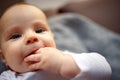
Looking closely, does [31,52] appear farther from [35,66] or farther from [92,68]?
[92,68]

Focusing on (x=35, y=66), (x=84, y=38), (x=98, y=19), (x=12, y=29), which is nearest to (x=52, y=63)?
(x=35, y=66)

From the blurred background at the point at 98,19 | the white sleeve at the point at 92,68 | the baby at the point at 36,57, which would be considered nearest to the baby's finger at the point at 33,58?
the baby at the point at 36,57

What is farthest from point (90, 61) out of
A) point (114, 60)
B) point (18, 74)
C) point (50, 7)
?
point (50, 7)

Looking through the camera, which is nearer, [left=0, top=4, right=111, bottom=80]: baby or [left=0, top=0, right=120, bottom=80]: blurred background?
[left=0, top=4, right=111, bottom=80]: baby

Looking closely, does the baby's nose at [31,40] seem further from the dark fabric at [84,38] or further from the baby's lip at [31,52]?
the dark fabric at [84,38]

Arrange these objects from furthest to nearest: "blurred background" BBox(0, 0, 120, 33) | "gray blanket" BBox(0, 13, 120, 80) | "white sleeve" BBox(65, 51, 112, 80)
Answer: "blurred background" BBox(0, 0, 120, 33), "gray blanket" BBox(0, 13, 120, 80), "white sleeve" BBox(65, 51, 112, 80)

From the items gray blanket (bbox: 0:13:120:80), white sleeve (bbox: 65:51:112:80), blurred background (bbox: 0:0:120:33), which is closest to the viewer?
white sleeve (bbox: 65:51:112:80)

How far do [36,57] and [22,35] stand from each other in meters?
0.10

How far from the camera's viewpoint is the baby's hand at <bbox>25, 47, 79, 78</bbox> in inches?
29.7

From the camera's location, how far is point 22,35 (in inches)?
32.3

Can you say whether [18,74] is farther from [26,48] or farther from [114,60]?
[114,60]

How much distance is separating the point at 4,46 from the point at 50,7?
921 mm

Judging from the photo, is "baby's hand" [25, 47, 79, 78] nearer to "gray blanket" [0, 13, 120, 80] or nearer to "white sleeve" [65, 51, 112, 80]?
"white sleeve" [65, 51, 112, 80]

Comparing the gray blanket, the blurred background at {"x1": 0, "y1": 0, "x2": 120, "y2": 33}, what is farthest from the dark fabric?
the blurred background at {"x1": 0, "y1": 0, "x2": 120, "y2": 33}
